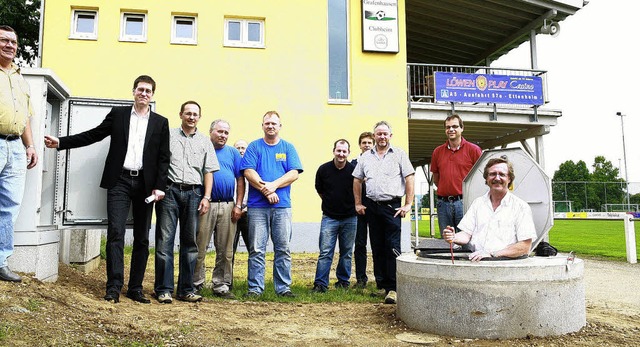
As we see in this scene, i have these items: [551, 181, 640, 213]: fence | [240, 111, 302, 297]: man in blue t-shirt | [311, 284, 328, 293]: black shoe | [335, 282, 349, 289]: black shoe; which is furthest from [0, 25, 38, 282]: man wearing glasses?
[551, 181, 640, 213]: fence

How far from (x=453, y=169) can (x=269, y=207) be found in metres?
2.06

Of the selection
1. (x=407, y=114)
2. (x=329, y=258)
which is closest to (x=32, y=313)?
Result: (x=329, y=258)

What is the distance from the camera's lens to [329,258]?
19.7ft

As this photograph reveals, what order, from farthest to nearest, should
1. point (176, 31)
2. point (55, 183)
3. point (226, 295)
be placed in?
point (176, 31), point (226, 295), point (55, 183)

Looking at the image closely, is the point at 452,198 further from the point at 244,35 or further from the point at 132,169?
the point at 244,35

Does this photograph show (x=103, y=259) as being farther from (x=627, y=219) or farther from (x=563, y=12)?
(x=563, y=12)

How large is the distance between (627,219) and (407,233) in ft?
15.5

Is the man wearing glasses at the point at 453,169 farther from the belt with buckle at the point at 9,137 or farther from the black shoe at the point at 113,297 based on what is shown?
the belt with buckle at the point at 9,137

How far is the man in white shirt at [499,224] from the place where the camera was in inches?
158

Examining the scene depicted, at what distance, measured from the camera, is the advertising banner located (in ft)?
44.4

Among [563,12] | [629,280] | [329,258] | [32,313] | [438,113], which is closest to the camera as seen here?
[32,313]

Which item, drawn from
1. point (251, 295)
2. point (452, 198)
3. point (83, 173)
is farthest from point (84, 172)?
point (452, 198)

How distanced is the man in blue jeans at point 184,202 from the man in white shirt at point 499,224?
7.92ft

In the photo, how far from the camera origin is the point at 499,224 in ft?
13.5
